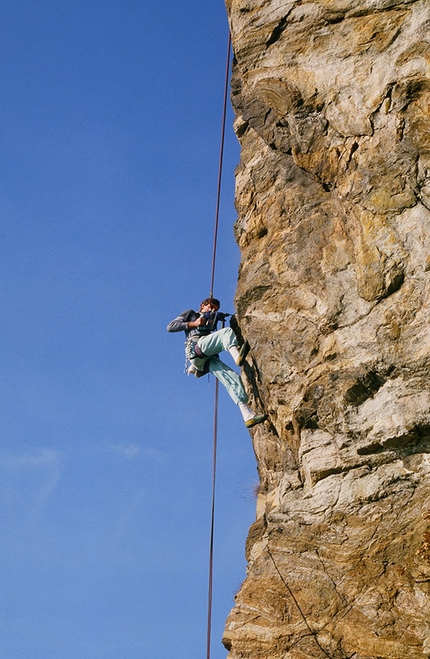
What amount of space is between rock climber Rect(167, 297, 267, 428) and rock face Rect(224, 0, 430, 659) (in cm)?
30

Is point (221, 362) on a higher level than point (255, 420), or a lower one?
higher

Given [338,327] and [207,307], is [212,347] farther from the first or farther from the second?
[338,327]

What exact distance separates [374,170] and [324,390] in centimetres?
361

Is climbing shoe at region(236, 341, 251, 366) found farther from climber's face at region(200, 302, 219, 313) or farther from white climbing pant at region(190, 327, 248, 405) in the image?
climber's face at region(200, 302, 219, 313)

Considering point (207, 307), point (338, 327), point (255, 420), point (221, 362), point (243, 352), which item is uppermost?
point (207, 307)

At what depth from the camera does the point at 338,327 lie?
46.1 feet

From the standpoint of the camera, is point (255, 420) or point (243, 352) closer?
point (255, 420)

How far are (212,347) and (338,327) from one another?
2.88 metres

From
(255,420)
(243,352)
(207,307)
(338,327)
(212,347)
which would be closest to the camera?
(338,327)

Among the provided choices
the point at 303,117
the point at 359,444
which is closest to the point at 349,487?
the point at 359,444

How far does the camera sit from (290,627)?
12.9 metres

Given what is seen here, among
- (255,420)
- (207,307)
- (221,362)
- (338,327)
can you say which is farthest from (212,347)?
(338,327)

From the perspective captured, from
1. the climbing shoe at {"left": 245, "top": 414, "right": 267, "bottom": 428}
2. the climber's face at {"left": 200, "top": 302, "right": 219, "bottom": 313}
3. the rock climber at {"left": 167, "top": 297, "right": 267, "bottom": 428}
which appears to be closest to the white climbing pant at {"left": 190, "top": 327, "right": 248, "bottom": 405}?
the rock climber at {"left": 167, "top": 297, "right": 267, "bottom": 428}

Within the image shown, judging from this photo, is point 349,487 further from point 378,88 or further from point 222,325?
point 378,88
